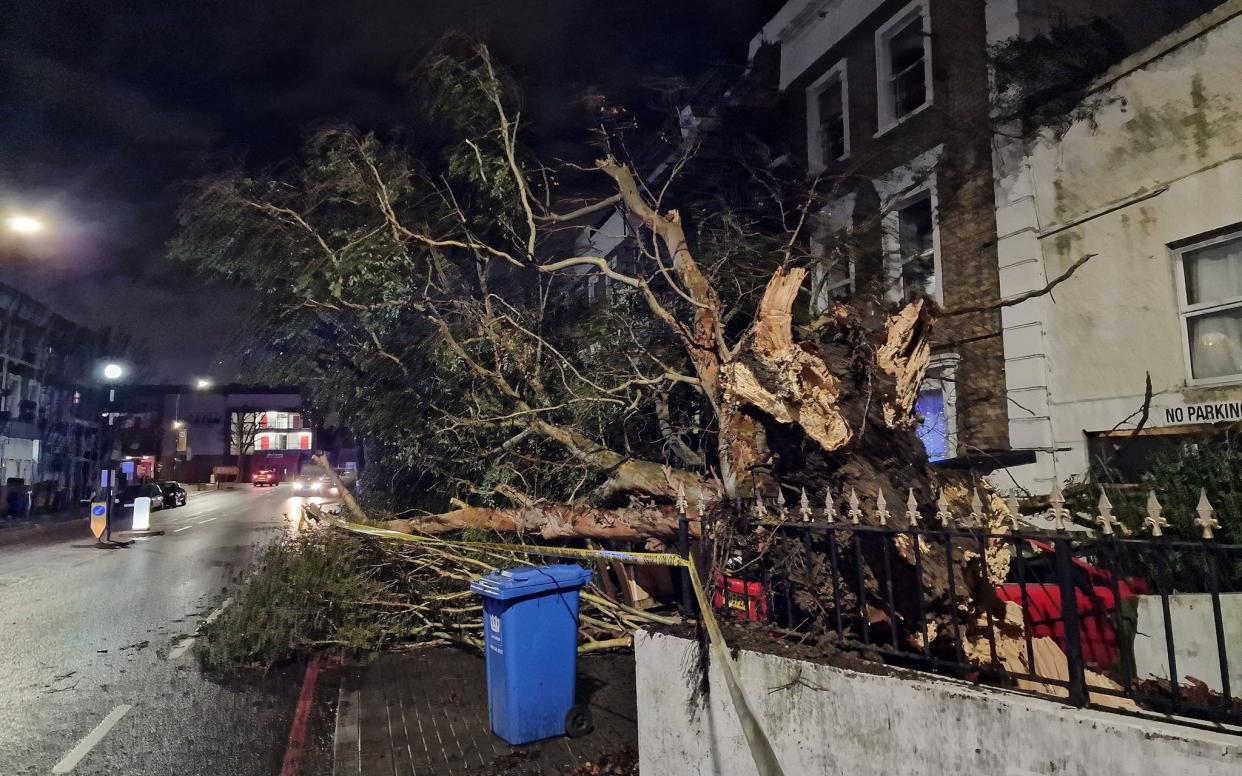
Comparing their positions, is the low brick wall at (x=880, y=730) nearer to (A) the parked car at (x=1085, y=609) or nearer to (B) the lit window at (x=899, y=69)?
(A) the parked car at (x=1085, y=609)

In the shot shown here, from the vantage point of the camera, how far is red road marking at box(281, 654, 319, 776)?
5145 millimetres

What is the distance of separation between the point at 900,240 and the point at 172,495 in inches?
1381

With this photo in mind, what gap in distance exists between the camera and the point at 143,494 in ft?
106

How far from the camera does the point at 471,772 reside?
192 inches

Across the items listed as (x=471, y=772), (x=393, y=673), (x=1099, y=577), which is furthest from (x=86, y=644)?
(x=1099, y=577)

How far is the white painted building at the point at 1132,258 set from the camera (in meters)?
7.11

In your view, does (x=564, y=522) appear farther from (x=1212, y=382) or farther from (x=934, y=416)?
(x=1212, y=382)

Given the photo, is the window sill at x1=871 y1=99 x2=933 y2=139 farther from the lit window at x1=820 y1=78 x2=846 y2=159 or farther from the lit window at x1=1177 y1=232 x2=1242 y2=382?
the lit window at x1=1177 y1=232 x2=1242 y2=382

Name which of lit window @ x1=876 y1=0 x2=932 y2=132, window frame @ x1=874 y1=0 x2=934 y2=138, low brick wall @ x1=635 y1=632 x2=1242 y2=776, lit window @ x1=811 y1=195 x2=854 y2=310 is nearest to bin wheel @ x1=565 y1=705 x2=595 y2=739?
low brick wall @ x1=635 y1=632 x2=1242 y2=776

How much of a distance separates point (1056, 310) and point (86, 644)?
12.0m

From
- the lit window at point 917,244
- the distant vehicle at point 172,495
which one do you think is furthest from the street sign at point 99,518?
the lit window at point 917,244

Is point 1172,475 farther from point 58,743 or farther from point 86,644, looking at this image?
point 86,644

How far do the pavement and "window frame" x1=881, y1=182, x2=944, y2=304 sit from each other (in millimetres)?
6647

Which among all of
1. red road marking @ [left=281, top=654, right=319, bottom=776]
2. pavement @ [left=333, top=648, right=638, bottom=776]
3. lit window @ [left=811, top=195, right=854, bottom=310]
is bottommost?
red road marking @ [left=281, top=654, right=319, bottom=776]
